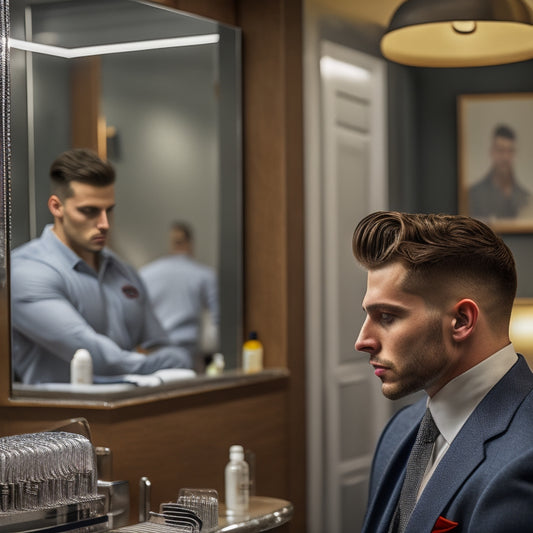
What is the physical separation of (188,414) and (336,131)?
4.58 ft

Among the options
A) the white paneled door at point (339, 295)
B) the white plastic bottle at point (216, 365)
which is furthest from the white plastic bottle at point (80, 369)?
the white paneled door at point (339, 295)

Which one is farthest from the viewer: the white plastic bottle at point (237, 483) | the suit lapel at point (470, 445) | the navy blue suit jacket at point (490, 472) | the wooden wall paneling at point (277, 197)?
the wooden wall paneling at point (277, 197)

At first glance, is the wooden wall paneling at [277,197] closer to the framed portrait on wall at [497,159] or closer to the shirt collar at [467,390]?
the framed portrait on wall at [497,159]

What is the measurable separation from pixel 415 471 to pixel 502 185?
9.92 feet

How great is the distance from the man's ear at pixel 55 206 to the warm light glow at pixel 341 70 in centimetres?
137

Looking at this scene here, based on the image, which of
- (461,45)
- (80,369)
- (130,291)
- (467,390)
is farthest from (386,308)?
(130,291)

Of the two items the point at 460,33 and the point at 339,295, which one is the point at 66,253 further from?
the point at 460,33

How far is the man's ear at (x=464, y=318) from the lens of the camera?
1625 millimetres

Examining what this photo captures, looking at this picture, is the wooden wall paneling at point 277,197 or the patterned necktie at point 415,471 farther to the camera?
the wooden wall paneling at point 277,197

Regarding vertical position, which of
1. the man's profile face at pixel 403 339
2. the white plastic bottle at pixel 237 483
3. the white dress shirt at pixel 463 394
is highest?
the man's profile face at pixel 403 339

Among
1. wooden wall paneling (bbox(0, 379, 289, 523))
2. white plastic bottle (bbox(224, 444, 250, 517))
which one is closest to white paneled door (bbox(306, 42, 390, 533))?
wooden wall paneling (bbox(0, 379, 289, 523))

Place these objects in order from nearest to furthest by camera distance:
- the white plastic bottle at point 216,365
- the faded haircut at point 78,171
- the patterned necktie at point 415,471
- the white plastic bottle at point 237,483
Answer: the patterned necktie at point 415,471, the faded haircut at point 78,171, the white plastic bottle at point 237,483, the white plastic bottle at point 216,365

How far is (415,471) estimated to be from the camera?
172 cm

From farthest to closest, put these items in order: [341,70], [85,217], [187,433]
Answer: [341,70] < [187,433] < [85,217]
